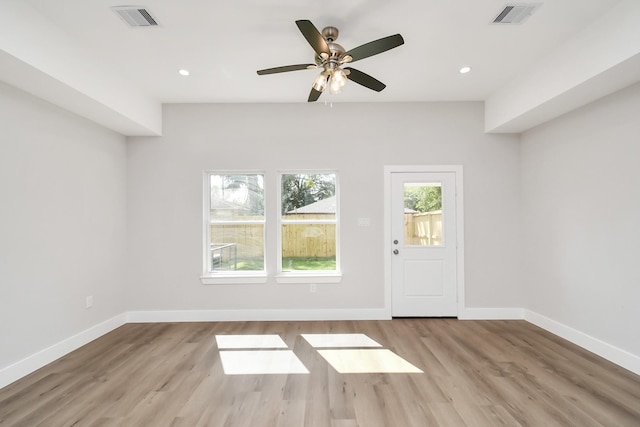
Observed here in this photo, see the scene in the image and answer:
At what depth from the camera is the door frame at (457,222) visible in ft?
13.0

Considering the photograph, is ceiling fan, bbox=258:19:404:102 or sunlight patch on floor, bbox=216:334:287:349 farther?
sunlight patch on floor, bbox=216:334:287:349

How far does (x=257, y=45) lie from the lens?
2.64m

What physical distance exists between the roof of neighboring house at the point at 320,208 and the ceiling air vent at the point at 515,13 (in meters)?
2.57

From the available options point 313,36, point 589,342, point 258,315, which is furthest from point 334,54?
point 589,342

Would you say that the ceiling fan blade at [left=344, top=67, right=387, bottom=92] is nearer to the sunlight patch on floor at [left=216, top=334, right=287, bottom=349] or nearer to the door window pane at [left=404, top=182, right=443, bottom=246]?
the door window pane at [left=404, top=182, right=443, bottom=246]

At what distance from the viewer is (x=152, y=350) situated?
3.08 m

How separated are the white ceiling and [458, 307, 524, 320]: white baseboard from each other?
252 centimetres

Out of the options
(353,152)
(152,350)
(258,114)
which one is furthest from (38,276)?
(353,152)

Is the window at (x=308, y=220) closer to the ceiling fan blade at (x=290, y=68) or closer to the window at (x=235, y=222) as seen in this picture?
the window at (x=235, y=222)

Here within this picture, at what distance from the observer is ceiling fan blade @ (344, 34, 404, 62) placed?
1.95m

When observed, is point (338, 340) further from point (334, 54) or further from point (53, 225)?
point (53, 225)

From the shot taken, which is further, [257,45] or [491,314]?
[491,314]

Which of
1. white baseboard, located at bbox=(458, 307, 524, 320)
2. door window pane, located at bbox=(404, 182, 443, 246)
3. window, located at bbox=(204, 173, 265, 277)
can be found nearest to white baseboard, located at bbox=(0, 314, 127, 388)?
→ window, located at bbox=(204, 173, 265, 277)

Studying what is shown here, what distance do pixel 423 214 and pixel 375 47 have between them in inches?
100
